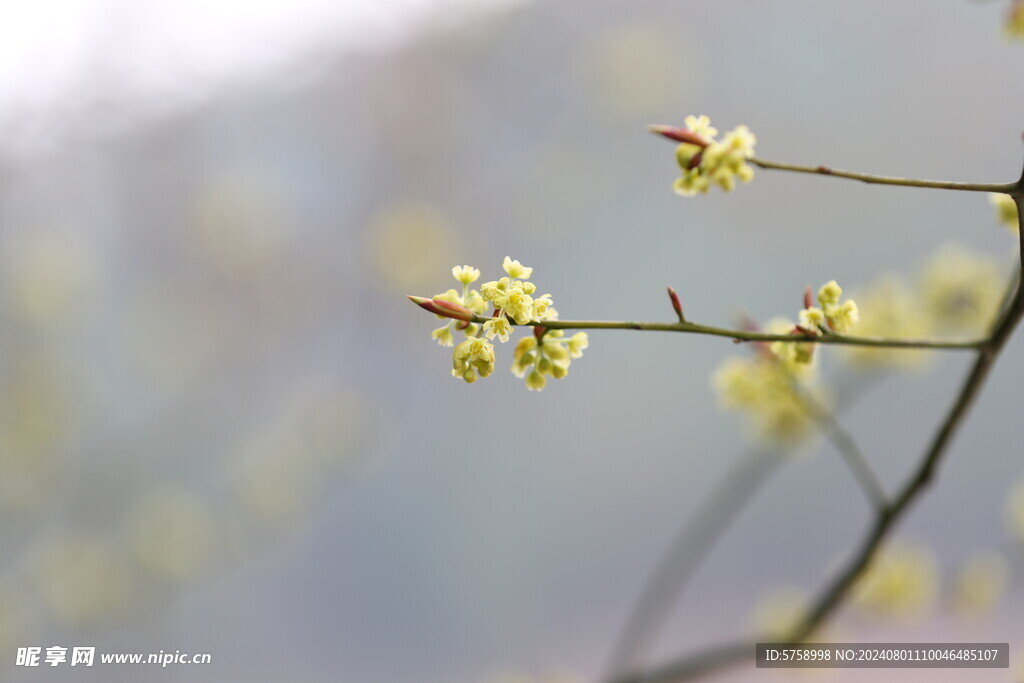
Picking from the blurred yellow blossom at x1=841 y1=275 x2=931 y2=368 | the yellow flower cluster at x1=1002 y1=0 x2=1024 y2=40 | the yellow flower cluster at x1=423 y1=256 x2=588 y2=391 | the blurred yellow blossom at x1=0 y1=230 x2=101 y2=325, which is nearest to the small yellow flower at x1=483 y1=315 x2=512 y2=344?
the yellow flower cluster at x1=423 y1=256 x2=588 y2=391

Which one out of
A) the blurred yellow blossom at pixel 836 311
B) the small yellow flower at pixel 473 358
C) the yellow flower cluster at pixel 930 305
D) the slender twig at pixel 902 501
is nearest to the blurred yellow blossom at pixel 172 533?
the slender twig at pixel 902 501

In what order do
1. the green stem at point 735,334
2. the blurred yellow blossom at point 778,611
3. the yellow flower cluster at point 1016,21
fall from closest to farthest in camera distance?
the green stem at point 735,334 < the yellow flower cluster at point 1016,21 < the blurred yellow blossom at point 778,611

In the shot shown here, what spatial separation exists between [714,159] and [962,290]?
→ 78 cm

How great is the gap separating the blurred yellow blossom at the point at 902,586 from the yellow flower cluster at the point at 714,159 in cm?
85

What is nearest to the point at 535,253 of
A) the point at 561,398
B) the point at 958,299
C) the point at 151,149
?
the point at 561,398

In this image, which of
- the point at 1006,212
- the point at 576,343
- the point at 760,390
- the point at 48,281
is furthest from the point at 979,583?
the point at 48,281

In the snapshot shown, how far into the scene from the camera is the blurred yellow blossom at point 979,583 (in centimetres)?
128

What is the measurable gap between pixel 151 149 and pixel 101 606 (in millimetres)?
2288

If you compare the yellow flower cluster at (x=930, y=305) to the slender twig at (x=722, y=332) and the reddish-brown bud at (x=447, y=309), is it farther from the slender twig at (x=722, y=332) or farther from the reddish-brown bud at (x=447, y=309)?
the reddish-brown bud at (x=447, y=309)

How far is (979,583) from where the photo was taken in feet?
4.24

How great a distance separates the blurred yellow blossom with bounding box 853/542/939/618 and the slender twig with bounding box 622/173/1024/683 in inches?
11.7

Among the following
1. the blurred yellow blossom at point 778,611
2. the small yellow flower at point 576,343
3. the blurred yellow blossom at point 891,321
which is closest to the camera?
the small yellow flower at point 576,343

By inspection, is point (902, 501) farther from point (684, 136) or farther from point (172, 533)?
point (172, 533)

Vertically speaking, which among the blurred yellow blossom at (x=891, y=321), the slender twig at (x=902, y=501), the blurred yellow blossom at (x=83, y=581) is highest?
the blurred yellow blossom at (x=83, y=581)
